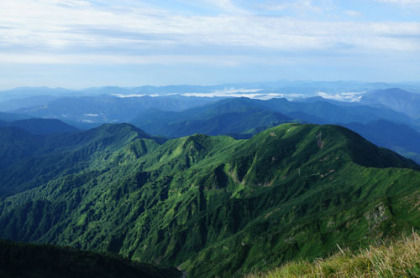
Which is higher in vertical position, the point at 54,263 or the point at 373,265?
the point at 373,265

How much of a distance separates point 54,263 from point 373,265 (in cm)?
14254

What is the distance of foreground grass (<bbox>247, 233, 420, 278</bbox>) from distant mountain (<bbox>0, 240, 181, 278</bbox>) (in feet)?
402

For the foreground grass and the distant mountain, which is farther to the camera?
the distant mountain

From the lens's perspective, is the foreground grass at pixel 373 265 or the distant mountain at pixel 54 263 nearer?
the foreground grass at pixel 373 265

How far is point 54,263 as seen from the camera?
125375 mm

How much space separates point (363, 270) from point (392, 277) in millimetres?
1430

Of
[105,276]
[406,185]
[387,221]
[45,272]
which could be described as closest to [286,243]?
[387,221]

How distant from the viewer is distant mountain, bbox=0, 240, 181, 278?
11525cm

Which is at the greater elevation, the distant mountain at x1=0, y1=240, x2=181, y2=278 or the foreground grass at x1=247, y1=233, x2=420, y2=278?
the foreground grass at x1=247, y1=233, x2=420, y2=278

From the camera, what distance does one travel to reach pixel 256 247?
194750 mm

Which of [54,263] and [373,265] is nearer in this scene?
Result: [373,265]

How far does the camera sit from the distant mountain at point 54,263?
11525 centimetres

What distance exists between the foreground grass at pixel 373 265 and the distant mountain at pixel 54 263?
122379mm

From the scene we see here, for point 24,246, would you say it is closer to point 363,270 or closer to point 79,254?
point 79,254
